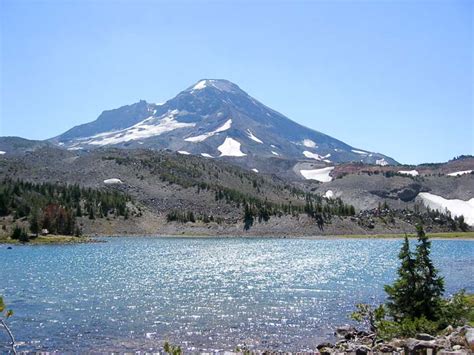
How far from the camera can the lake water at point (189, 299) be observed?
29312 millimetres

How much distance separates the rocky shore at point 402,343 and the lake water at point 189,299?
5.44 ft

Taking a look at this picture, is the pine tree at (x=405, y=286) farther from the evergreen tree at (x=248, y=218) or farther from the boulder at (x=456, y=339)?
the evergreen tree at (x=248, y=218)

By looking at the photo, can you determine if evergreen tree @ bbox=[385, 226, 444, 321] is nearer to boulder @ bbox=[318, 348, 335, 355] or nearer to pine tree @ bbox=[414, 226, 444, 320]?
pine tree @ bbox=[414, 226, 444, 320]

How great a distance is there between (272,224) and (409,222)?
56.7 meters

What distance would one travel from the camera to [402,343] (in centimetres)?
2247

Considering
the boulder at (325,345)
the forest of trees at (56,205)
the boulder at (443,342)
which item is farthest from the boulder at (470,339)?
the forest of trees at (56,205)

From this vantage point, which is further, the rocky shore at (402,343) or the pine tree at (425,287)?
the pine tree at (425,287)

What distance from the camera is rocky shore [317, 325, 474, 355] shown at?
17706mm

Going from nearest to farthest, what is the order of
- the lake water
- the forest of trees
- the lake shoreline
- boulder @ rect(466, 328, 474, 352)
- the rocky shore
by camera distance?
the rocky shore < boulder @ rect(466, 328, 474, 352) < the lake water < the forest of trees < the lake shoreline

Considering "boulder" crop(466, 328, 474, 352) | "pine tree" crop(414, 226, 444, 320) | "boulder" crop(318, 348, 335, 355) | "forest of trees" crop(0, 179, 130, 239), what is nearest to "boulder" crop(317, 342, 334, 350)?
"boulder" crop(318, 348, 335, 355)

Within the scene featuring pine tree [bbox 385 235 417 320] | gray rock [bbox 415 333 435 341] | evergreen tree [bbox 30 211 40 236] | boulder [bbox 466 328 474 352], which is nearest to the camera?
boulder [bbox 466 328 474 352]

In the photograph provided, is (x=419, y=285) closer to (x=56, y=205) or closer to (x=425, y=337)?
(x=425, y=337)

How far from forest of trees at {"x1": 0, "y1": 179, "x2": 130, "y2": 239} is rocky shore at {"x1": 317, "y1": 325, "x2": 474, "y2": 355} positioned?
112283mm

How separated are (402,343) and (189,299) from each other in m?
23.4
